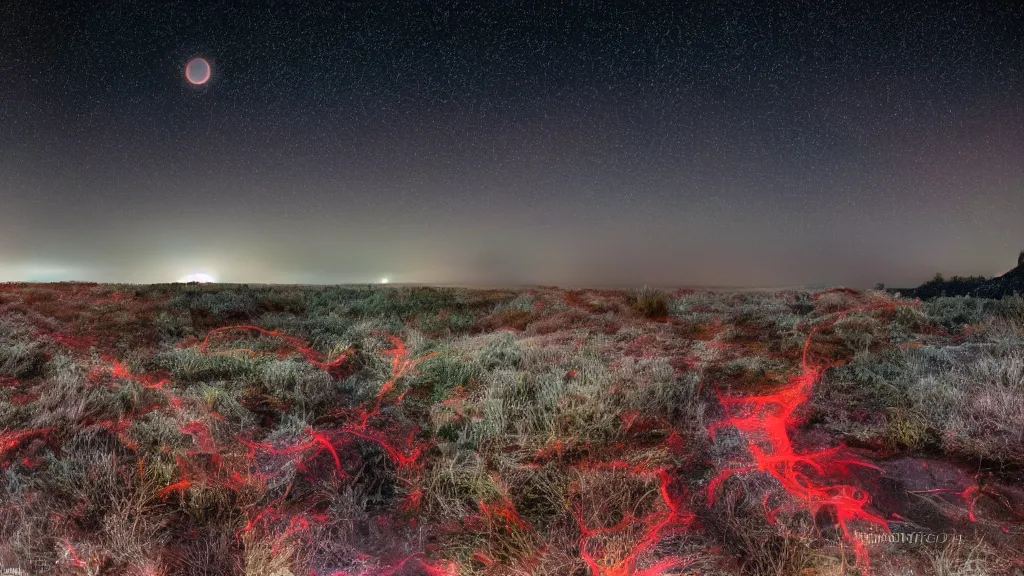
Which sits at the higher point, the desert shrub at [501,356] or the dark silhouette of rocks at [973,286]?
the dark silhouette of rocks at [973,286]

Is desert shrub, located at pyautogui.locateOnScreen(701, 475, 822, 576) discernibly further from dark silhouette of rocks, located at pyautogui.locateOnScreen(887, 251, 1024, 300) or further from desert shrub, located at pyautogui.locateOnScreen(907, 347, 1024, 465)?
dark silhouette of rocks, located at pyautogui.locateOnScreen(887, 251, 1024, 300)

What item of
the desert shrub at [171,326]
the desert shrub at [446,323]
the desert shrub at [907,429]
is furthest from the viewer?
the desert shrub at [446,323]

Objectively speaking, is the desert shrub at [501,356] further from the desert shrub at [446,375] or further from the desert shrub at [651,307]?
the desert shrub at [651,307]

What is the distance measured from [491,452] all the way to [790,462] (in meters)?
3.18

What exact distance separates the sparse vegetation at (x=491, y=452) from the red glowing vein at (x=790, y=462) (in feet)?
0.12

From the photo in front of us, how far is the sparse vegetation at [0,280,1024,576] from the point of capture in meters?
4.00

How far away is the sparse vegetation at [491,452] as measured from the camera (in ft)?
13.1

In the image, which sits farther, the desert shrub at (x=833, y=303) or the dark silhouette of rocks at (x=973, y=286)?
the dark silhouette of rocks at (x=973, y=286)

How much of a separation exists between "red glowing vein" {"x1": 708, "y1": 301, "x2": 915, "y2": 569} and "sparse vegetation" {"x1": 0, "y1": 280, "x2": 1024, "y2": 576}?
0.04 m

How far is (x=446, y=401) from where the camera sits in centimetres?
726

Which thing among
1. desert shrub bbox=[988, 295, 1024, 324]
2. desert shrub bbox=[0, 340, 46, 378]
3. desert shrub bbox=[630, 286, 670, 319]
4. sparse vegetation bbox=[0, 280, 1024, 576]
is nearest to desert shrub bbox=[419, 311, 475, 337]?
sparse vegetation bbox=[0, 280, 1024, 576]

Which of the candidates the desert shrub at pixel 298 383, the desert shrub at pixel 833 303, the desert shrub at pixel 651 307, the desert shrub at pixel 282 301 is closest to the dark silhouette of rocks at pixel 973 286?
the desert shrub at pixel 833 303

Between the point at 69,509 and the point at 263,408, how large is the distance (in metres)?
2.89

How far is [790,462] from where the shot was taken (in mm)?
5172
